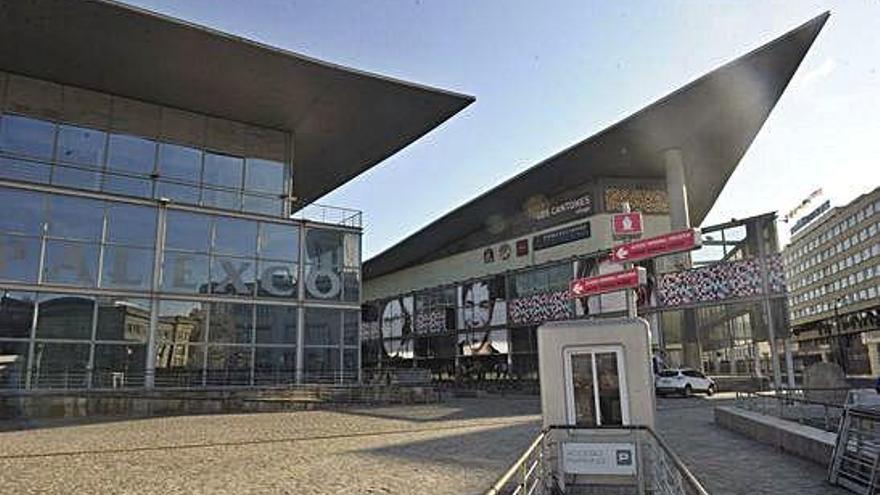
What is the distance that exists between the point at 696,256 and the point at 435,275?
88.7ft

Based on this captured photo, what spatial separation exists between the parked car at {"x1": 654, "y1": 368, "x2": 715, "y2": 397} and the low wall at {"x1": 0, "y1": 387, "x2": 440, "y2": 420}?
13438 millimetres

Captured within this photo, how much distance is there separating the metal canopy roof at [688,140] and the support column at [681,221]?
0.91 meters

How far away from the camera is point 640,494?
8.44m

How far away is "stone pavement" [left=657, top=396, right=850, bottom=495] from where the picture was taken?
9.29 metres

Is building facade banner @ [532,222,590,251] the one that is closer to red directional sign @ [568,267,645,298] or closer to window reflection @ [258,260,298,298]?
window reflection @ [258,260,298,298]

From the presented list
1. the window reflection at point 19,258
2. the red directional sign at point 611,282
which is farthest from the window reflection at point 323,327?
the red directional sign at point 611,282

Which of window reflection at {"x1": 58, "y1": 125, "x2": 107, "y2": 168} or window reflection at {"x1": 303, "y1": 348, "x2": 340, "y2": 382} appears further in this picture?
window reflection at {"x1": 303, "y1": 348, "x2": 340, "y2": 382}

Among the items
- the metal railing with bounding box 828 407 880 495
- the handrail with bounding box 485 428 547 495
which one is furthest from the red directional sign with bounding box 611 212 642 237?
the handrail with bounding box 485 428 547 495

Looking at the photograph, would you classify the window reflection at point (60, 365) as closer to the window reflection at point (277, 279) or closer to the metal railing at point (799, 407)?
the window reflection at point (277, 279)

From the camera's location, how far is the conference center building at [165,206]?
22719 mm

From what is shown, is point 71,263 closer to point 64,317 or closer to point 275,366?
point 64,317

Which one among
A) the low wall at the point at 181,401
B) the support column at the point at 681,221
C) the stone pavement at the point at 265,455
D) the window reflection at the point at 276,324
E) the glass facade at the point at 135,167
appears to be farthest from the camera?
the support column at the point at 681,221

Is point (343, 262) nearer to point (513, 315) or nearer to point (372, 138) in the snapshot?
point (372, 138)

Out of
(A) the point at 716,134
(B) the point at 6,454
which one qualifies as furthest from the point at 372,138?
(B) the point at 6,454
